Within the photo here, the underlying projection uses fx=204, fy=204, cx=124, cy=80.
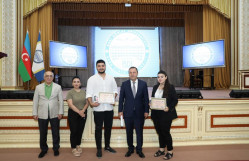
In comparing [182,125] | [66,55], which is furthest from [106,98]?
[66,55]

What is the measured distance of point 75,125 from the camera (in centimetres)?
288

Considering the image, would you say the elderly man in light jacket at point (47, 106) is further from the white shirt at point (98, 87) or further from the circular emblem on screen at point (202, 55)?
the circular emblem on screen at point (202, 55)

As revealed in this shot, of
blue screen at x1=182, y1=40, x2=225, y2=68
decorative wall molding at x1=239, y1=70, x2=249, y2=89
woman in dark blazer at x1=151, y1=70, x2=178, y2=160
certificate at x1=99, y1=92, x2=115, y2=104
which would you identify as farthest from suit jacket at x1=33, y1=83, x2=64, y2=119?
blue screen at x1=182, y1=40, x2=225, y2=68

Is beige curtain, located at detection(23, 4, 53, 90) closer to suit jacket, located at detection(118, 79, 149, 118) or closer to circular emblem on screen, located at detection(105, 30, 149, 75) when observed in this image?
circular emblem on screen, located at detection(105, 30, 149, 75)

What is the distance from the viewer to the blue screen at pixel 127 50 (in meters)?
9.11

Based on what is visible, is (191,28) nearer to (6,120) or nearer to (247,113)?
(247,113)

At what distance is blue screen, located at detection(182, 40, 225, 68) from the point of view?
6.87 m

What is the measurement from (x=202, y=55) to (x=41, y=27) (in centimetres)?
584

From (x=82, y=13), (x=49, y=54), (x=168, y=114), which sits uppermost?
(x=82, y=13)

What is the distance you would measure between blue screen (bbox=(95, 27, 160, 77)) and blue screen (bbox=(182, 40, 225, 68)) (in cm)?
199

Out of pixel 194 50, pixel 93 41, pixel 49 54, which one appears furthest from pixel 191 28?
pixel 49 54

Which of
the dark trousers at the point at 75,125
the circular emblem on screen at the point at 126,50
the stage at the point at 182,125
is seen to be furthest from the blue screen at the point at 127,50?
the dark trousers at the point at 75,125

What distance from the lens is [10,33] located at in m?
6.42

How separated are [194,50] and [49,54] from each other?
200 inches
